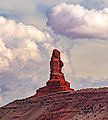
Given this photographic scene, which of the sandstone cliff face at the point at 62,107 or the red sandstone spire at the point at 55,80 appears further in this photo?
the red sandstone spire at the point at 55,80

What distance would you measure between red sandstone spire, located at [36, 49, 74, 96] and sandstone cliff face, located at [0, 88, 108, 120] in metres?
4.32

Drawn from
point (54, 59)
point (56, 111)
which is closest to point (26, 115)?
point (56, 111)

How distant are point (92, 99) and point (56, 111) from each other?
10330 millimetres

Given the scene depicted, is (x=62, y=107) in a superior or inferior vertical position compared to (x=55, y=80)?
inferior

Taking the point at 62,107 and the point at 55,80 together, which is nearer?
the point at 62,107

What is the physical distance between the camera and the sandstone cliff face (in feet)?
463

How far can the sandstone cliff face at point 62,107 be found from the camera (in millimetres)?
141262

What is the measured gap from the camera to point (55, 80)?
176125mm

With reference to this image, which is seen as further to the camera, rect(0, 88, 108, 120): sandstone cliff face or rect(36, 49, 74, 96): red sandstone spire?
rect(36, 49, 74, 96): red sandstone spire

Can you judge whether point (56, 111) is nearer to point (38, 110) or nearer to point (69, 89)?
point (38, 110)

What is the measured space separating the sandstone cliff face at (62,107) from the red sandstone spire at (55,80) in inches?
170

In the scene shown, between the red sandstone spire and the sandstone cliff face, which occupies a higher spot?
the red sandstone spire

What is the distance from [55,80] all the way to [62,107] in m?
24.7

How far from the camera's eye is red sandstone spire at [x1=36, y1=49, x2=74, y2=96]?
175 m
